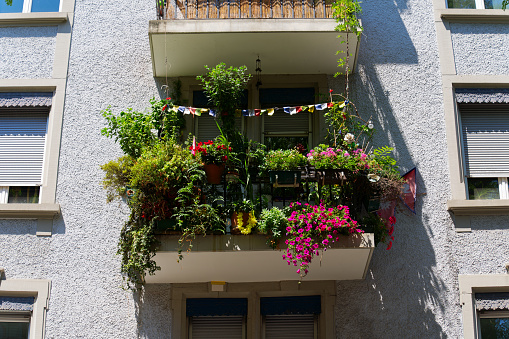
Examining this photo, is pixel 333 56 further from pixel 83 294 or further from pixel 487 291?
pixel 83 294

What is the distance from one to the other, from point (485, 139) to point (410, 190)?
1.52m

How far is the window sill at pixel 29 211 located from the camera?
8797mm

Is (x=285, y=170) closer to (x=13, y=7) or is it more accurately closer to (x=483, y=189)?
(x=483, y=189)

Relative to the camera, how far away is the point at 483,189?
919cm

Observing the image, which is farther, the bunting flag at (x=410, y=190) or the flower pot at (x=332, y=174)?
the bunting flag at (x=410, y=190)

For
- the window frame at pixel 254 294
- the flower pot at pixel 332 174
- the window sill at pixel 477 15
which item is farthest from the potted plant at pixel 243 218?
the window sill at pixel 477 15

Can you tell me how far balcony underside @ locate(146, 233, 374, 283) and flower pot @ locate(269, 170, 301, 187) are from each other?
0.73 metres

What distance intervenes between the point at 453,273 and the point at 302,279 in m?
2.08

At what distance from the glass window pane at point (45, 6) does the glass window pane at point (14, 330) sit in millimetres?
4994

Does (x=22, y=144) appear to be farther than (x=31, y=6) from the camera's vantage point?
No

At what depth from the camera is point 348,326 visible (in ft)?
27.6

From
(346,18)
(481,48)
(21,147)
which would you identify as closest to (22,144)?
(21,147)

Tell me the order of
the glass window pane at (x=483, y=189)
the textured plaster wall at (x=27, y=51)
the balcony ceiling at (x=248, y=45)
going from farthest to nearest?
the textured plaster wall at (x=27, y=51), the glass window pane at (x=483, y=189), the balcony ceiling at (x=248, y=45)

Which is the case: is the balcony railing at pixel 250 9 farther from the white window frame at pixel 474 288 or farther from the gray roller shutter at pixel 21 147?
the white window frame at pixel 474 288
